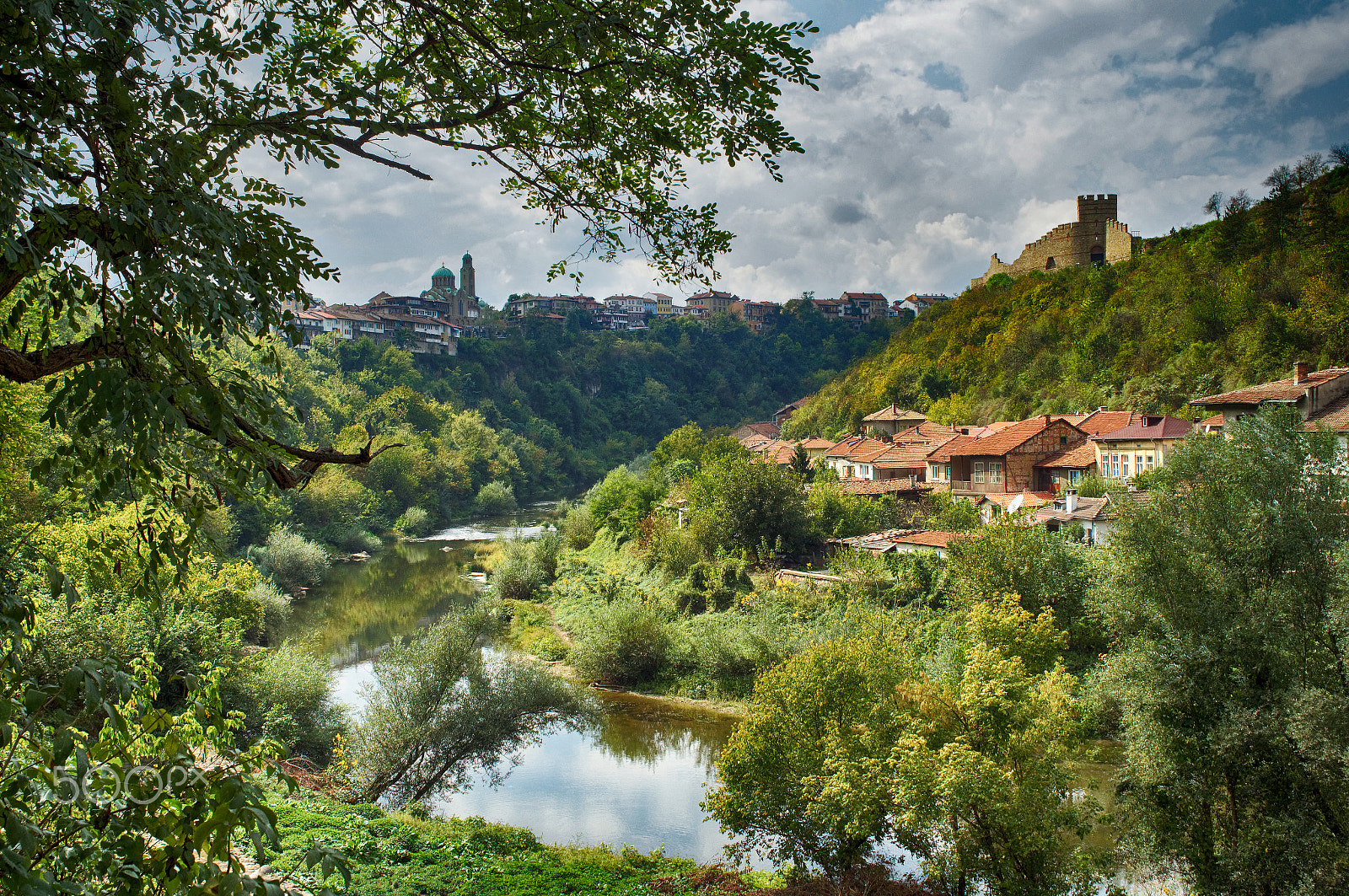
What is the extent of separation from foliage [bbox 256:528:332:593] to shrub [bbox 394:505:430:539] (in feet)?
45.1

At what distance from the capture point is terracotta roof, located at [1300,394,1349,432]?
833 inches

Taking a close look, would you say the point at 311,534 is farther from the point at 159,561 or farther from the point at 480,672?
the point at 159,561

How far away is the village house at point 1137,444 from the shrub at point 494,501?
128 feet

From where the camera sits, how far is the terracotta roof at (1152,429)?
28.1m

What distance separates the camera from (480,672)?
16.4 metres

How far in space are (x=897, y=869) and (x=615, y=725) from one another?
8.78 m

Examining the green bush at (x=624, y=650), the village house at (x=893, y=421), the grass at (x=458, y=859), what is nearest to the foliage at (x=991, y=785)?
the grass at (x=458, y=859)

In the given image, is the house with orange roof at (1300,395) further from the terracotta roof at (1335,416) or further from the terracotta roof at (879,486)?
the terracotta roof at (879,486)

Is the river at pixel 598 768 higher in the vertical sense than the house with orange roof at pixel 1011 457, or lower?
lower

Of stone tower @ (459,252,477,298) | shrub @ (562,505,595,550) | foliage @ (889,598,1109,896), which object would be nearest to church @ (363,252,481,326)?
stone tower @ (459,252,477,298)

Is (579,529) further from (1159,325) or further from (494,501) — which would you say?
(1159,325)

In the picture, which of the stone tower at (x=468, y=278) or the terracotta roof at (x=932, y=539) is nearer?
the terracotta roof at (x=932, y=539)

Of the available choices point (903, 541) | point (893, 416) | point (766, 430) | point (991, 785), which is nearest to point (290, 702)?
point (991, 785)

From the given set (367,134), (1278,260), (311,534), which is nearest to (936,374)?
(1278,260)
